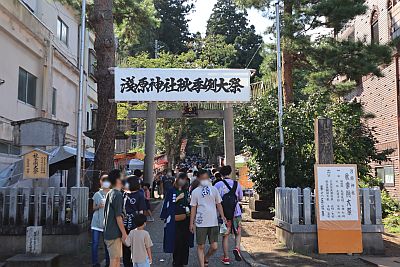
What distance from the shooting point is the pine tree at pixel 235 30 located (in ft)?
154

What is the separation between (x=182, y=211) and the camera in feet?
26.4

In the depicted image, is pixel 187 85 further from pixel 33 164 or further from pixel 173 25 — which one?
pixel 173 25

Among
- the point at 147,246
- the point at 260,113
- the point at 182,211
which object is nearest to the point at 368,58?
the point at 260,113

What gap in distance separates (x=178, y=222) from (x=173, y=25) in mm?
45848

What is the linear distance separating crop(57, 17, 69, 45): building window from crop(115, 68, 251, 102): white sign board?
8.17 metres

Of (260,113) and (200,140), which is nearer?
(260,113)

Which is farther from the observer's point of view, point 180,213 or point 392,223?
point 392,223

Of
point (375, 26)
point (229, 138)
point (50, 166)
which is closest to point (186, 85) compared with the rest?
point (229, 138)

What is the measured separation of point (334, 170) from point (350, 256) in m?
1.88

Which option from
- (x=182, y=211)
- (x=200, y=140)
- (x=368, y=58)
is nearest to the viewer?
(x=182, y=211)

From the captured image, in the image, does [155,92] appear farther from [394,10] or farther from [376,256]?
[394,10]

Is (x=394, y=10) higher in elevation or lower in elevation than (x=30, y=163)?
higher

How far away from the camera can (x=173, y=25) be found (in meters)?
51.4

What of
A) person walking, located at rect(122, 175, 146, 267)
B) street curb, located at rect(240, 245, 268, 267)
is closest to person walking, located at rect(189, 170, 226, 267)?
person walking, located at rect(122, 175, 146, 267)
